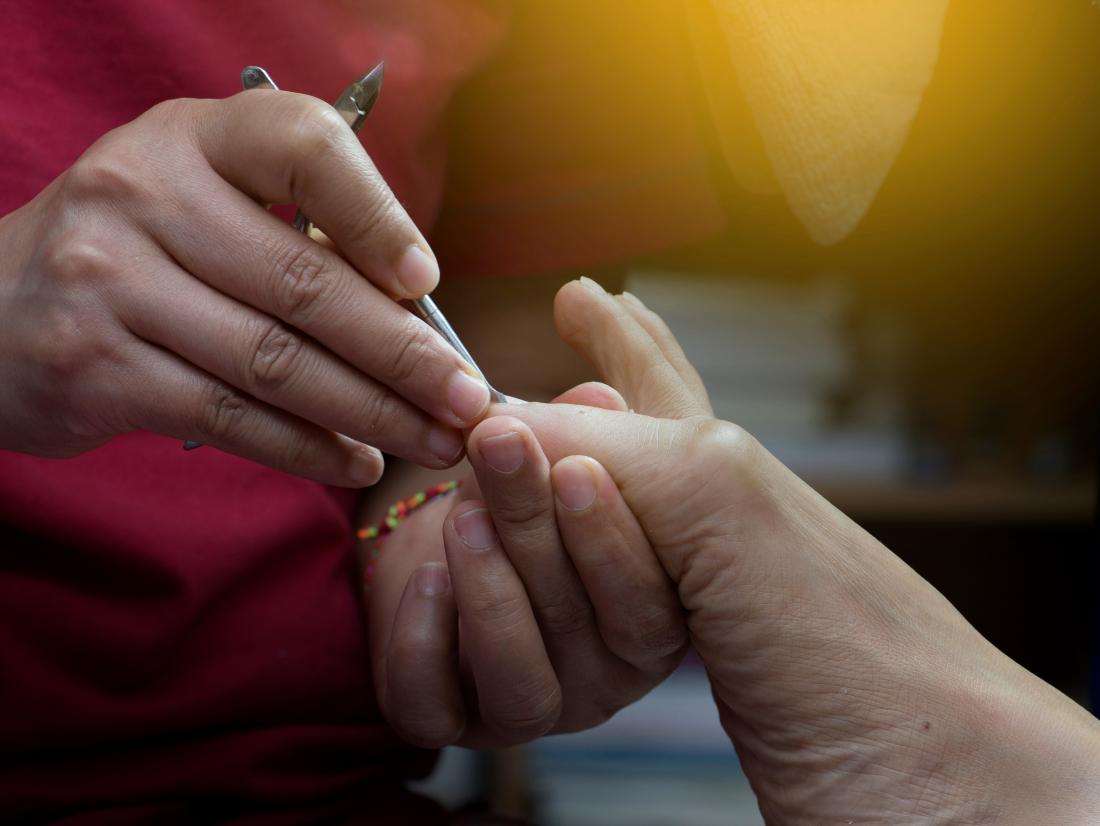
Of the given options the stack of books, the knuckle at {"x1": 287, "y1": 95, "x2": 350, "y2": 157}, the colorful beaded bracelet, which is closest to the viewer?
the knuckle at {"x1": 287, "y1": 95, "x2": 350, "y2": 157}

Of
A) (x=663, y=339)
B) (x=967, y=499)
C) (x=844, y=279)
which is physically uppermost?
(x=844, y=279)

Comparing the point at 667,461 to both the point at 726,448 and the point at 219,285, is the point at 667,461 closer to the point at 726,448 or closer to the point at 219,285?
the point at 726,448

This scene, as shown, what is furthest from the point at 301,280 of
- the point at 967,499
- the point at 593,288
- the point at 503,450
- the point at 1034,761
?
the point at 967,499

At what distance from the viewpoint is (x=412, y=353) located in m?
0.39

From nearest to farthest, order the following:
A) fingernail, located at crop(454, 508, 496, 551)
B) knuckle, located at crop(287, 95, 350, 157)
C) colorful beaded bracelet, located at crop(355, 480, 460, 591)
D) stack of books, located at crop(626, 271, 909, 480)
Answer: knuckle, located at crop(287, 95, 350, 157), fingernail, located at crop(454, 508, 496, 551), colorful beaded bracelet, located at crop(355, 480, 460, 591), stack of books, located at crop(626, 271, 909, 480)

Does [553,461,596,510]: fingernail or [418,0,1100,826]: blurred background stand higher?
[418,0,1100,826]: blurred background

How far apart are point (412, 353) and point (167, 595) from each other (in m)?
0.25

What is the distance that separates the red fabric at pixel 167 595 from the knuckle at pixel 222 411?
0.16 m

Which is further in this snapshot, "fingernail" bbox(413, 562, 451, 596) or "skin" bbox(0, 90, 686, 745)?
"fingernail" bbox(413, 562, 451, 596)

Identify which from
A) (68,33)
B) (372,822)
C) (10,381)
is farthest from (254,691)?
(68,33)

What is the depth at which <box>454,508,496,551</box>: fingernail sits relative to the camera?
46 centimetres

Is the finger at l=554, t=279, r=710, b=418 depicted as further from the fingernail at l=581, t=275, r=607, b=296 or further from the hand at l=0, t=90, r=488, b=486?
the hand at l=0, t=90, r=488, b=486

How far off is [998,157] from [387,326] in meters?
0.73

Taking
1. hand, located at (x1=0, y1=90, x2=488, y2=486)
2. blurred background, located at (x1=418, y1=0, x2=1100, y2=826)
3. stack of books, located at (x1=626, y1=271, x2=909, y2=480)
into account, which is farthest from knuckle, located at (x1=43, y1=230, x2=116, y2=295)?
stack of books, located at (x1=626, y1=271, x2=909, y2=480)
